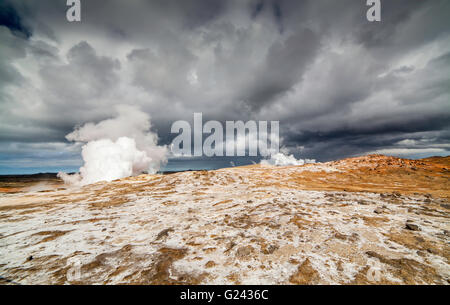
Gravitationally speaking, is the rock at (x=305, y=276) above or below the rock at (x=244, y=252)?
above

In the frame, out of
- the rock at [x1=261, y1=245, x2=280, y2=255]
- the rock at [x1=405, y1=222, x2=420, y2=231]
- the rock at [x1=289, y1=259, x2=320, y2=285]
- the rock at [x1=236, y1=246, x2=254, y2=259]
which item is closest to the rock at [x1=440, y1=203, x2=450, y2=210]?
the rock at [x1=405, y1=222, x2=420, y2=231]

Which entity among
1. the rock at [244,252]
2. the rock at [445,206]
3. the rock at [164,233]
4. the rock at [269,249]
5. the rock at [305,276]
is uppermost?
the rock at [305,276]

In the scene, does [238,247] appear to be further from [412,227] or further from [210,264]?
[412,227]

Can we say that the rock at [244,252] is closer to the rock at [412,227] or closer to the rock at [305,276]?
the rock at [305,276]

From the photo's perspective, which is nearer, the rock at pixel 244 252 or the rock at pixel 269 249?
the rock at pixel 244 252

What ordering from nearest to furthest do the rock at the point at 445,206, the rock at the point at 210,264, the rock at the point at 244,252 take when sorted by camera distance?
the rock at the point at 210,264 < the rock at the point at 244,252 < the rock at the point at 445,206

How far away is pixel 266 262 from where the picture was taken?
6.84 m

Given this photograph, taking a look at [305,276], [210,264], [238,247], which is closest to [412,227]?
[305,276]

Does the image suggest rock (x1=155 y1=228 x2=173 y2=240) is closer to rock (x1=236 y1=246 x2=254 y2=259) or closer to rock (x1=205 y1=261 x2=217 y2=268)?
rock (x1=205 y1=261 x2=217 y2=268)

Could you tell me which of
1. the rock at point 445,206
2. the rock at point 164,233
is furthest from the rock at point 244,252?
the rock at point 445,206

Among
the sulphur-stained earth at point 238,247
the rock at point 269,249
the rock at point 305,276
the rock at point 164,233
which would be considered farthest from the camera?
the rock at point 164,233
